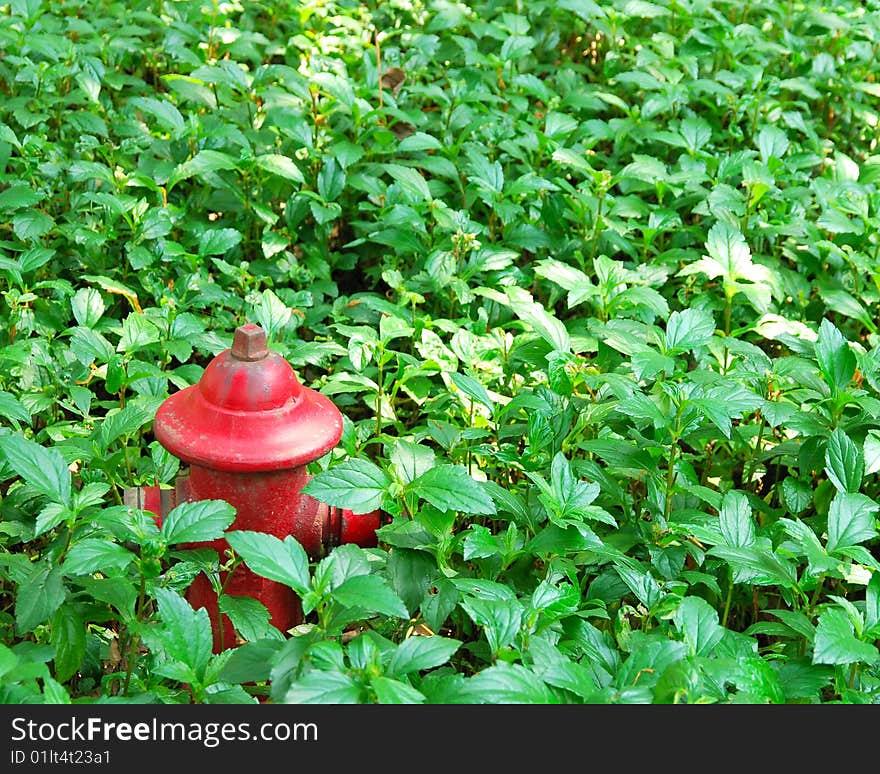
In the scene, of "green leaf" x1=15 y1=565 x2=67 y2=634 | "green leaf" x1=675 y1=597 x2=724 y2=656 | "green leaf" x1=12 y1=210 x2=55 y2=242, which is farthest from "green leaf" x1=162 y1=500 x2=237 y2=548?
"green leaf" x1=12 y1=210 x2=55 y2=242

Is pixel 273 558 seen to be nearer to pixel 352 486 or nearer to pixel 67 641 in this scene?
pixel 352 486

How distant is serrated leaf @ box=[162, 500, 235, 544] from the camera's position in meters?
2.10

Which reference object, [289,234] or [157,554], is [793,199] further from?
[157,554]

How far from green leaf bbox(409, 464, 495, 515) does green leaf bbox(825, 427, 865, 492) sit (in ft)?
2.60

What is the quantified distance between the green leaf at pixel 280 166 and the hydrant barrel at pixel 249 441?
50.5 inches

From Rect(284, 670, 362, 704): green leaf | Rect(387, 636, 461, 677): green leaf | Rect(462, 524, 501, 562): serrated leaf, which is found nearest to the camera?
Rect(284, 670, 362, 704): green leaf

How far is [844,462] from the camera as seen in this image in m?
2.54

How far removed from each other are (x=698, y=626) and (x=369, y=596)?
0.61 metres

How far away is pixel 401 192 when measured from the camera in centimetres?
366

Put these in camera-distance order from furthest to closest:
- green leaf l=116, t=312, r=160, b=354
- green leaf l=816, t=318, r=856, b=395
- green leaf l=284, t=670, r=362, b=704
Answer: green leaf l=116, t=312, r=160, b=354 < green leaf l=816, t=318, r=856, b=395 < green leaf l=284, t=670, r=362, b=704

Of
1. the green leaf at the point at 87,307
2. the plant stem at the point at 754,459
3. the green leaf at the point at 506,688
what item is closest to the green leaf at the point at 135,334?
the green leaf at the point at 87,307

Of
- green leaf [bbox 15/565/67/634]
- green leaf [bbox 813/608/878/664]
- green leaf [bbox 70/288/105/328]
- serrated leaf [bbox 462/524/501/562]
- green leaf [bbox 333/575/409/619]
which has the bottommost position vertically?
green leaf [bbox 15/565/67/634]

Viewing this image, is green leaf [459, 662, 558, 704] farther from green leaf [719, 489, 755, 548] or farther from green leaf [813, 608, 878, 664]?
green leaf [719, 489, 755, 548]
